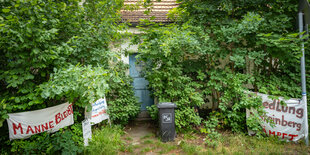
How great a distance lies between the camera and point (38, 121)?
357cm

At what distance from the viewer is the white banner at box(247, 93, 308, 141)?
4.35m

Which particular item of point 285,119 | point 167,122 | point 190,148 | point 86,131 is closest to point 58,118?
point 86,131

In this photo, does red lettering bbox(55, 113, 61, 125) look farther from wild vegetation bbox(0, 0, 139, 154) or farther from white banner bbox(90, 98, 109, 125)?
white banner bbox(90, 98, 109, 125)

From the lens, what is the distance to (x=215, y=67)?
225 inches

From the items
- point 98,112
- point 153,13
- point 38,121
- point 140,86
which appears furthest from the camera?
point 153,13

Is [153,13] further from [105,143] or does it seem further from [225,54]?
[105,143]

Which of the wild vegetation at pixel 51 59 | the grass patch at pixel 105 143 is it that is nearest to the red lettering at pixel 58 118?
the wild vegetation at pixel 51 59

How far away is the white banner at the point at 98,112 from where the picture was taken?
16.0 feet

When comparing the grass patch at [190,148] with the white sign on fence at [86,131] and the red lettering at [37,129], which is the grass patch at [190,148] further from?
the red lettering at [37,129]

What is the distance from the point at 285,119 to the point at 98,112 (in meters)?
4.77

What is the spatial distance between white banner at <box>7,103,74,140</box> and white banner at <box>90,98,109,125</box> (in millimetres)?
868

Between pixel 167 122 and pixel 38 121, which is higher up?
pixel 38 121

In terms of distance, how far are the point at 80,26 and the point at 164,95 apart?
2.78 metres

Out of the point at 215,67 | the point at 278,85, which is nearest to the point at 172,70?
→ the point at 215,67
